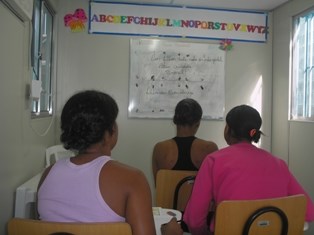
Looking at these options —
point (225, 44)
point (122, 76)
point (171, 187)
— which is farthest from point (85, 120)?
point (225, 44)

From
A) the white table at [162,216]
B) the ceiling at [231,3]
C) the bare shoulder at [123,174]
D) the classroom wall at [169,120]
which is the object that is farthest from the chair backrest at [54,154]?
the ceiling at [231,3]

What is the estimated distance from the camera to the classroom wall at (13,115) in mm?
1629

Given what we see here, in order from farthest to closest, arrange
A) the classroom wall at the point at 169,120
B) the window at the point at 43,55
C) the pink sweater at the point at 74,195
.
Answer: the classroom wall at the point at 169,120
the window at the point at 43,55
the pink sweater at the point at 74,195

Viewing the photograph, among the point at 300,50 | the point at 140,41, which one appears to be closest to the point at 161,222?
the point at 140,41

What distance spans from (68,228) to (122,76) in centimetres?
267

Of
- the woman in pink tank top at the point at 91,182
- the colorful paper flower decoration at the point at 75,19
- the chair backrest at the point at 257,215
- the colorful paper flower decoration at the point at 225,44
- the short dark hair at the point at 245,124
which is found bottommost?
the chair backrest at the point at 257,215

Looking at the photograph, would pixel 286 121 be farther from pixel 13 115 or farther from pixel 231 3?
pixel 13 115

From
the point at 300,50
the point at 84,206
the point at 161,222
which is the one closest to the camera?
the point at 84,206

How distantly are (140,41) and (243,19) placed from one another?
123 cm

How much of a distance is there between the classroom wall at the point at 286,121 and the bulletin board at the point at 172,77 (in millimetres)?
632

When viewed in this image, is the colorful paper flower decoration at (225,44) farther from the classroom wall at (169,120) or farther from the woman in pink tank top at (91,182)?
the woman in pink tank top at (91,182)

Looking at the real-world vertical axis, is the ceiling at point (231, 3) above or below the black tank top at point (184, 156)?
above

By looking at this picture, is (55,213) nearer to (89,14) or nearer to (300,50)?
(89,14)

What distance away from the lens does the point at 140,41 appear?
137 inches
